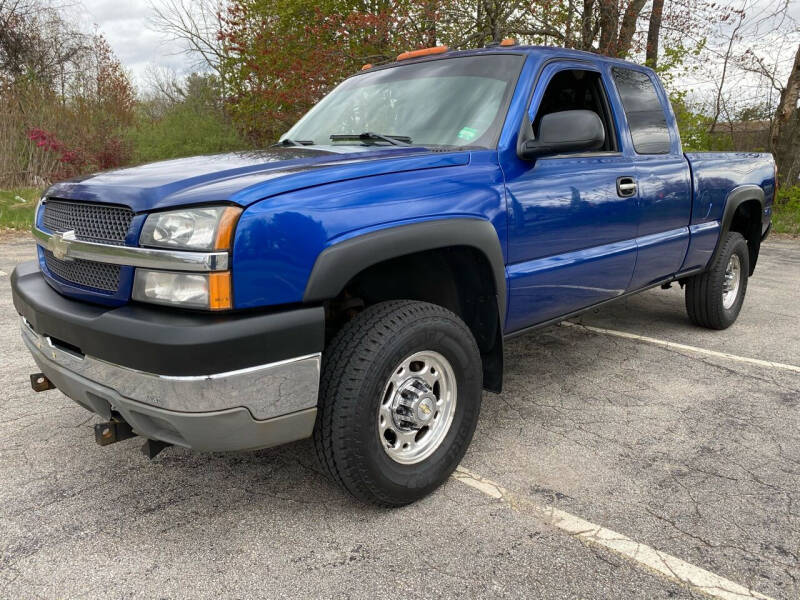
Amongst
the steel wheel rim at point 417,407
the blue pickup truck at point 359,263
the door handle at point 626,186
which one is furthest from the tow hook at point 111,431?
the door handle at point 626,186

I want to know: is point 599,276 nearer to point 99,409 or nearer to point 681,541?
point 681,541

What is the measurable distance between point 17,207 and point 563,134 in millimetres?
12315

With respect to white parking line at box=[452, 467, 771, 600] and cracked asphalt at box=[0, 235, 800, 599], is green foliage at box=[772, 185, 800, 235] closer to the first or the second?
cracked asphalt at box=[0, 235, 800, 599]

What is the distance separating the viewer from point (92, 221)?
94.2 inches

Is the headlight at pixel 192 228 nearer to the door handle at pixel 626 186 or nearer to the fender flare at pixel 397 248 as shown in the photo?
the fender flare at pixel 397 248

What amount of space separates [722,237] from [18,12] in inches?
941

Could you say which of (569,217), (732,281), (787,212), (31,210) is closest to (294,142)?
(569,217)

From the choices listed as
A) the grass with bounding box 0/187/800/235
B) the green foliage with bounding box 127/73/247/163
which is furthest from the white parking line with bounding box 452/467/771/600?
the green foliage with bounding box 127/73/247/163

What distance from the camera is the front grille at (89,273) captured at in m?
2.28

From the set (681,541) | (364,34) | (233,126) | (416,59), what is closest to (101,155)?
(233,126)

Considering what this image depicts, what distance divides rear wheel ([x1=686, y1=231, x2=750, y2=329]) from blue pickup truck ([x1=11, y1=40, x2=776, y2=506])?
1.39 m

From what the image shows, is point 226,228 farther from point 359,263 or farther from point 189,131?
point 189,131

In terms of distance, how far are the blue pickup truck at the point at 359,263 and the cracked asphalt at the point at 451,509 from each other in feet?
1.03

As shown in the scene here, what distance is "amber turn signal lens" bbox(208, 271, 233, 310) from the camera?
2020 mm
